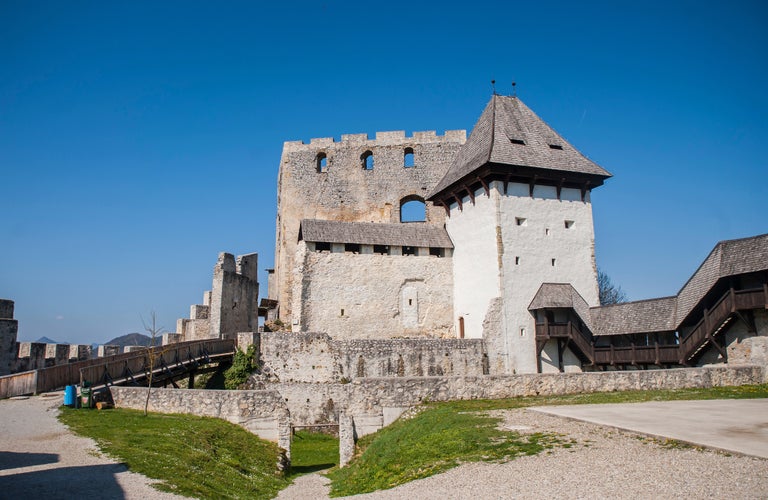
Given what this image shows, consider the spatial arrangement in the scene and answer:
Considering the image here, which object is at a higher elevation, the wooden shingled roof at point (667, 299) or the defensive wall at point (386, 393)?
the wooden shingled roof at point (667, 299)

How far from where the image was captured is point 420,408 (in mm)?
17812

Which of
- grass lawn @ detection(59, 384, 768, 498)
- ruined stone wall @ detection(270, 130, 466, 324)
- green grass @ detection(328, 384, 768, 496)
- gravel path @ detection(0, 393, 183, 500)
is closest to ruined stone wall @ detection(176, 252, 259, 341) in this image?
ruined stone wall @ detection(270, 130, 466, 324)

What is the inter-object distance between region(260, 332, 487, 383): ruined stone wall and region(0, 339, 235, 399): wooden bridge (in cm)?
245

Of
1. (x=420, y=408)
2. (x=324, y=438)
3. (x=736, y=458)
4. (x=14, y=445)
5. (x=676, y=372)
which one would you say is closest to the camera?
(x=736, y=458)

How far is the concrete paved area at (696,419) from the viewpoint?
385 inches

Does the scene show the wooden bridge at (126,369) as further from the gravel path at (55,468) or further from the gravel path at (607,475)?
the gravel path at (607,475)

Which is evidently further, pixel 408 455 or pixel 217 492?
pixel 408 455

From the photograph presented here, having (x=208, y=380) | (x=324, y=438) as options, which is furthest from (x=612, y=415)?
(x=208, y=380)

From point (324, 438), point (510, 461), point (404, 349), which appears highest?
point (404, 349)

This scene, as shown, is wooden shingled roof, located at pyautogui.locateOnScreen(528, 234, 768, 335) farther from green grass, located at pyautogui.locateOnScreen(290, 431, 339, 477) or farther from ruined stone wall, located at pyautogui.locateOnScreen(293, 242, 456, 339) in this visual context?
green grass, located at pyautogui.locateOnScreen(290, 431, 339, 477)

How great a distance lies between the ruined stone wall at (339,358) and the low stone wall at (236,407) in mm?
6995

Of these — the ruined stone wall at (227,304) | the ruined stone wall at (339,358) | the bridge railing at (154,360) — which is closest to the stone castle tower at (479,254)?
the ruined stone wall at (339,358)

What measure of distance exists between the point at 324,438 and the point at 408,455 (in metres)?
10.6

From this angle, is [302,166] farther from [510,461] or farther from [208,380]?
[510,461]
